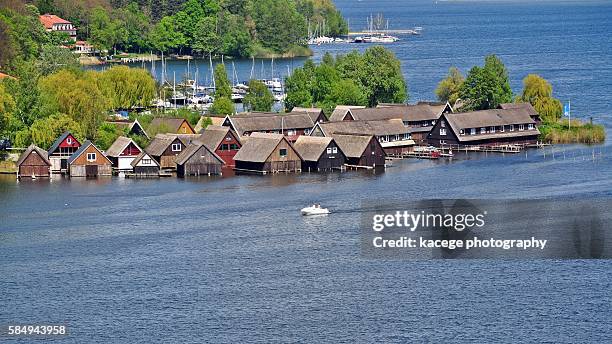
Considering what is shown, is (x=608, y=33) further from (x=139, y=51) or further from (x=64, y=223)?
(x=64, y=223)

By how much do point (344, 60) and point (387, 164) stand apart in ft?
48.9

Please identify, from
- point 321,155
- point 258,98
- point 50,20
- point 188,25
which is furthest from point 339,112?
point 188,25

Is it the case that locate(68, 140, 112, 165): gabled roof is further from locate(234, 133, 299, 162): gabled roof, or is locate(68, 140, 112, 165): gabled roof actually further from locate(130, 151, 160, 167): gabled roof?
locate(234, 133, 299, 162): gabled roof

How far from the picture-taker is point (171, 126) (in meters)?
52.1

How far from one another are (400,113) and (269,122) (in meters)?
5.84

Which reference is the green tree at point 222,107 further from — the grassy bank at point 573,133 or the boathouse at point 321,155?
the grassy bank at point 573,133

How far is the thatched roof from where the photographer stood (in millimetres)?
48031

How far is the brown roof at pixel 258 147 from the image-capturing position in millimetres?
48031

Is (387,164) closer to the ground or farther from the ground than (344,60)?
closer to the ground

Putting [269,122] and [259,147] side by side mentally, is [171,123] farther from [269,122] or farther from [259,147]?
[259,147]

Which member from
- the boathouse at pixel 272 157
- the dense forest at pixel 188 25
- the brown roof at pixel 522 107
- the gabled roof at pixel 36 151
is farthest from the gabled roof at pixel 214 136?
the dense forest at pixel 188 25

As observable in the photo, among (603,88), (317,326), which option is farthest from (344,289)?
(603,88)

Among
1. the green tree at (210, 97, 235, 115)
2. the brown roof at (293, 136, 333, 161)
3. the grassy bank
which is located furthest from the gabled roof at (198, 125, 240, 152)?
the grassy bank

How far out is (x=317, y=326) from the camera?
1105 inches
